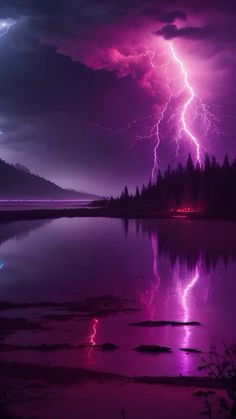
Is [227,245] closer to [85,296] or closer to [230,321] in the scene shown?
[85,296]

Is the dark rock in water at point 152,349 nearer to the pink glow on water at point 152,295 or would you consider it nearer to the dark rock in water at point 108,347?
the dark rock in water at point 108,347

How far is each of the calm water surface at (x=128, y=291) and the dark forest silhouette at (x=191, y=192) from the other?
66.8m

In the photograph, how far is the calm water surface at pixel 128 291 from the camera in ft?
44.2

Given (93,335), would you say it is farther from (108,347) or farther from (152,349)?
(152,349)

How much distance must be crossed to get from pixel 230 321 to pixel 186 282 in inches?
331

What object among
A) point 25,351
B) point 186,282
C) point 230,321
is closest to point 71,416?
point 25,351

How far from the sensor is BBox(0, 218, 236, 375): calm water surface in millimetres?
13484

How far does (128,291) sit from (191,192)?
107 meters

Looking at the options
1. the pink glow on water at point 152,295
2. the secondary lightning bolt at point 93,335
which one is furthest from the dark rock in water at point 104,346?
the pink glow on water at point 152,295

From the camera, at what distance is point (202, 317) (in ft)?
59.8

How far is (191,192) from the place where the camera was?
129m

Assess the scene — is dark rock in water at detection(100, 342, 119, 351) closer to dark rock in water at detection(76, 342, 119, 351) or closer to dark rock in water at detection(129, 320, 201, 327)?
dark rock in water at detection(76, 342, 119, 351)

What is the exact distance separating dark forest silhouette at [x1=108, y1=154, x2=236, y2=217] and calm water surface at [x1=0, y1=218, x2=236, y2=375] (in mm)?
66756

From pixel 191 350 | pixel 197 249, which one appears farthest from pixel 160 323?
pixel 197 249
